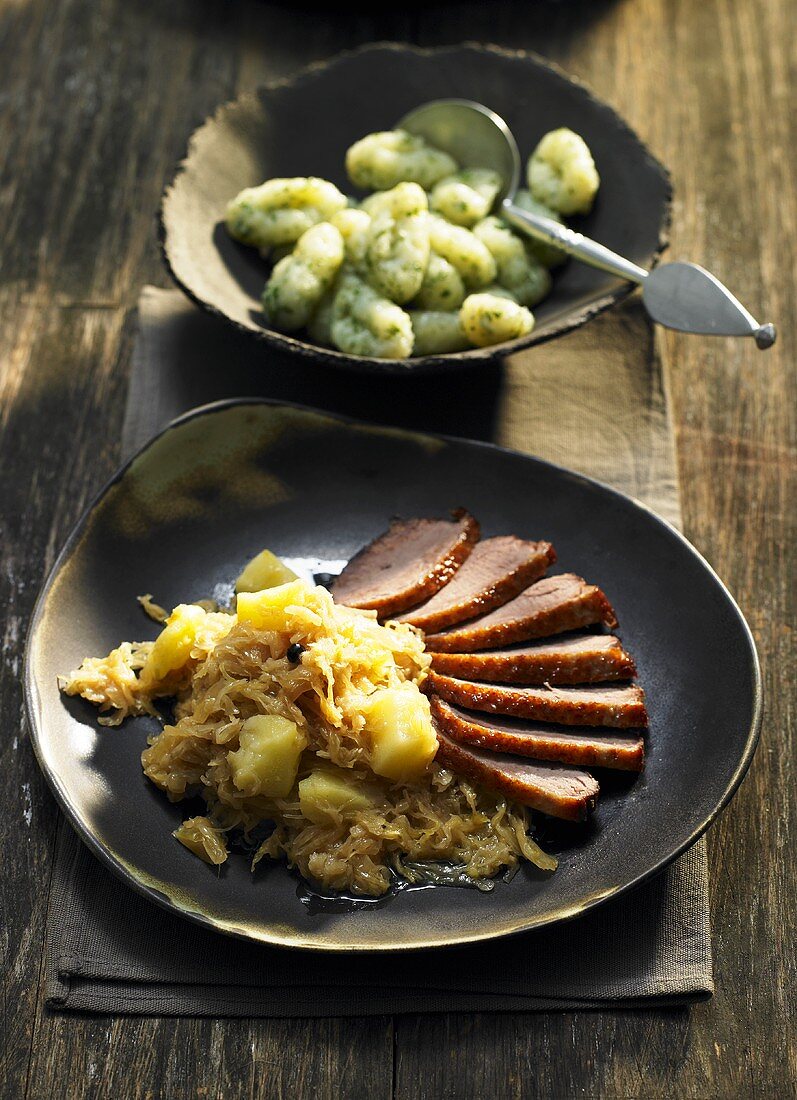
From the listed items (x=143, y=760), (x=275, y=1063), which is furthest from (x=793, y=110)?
(x=275, y=1063)

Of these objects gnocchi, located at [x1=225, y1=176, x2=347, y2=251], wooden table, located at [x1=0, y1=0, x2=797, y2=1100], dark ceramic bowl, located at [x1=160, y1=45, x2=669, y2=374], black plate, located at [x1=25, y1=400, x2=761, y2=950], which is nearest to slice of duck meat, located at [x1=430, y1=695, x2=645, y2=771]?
black plate, located at [x1=25, y1=400, x2=761, y2=950]

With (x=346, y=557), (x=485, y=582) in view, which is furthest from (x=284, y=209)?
(x=485, y=582)

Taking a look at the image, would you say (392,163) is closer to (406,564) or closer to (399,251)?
(399,251)

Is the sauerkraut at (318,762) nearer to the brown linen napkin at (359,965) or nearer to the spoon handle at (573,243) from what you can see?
the brown linen napkin at (359,965)

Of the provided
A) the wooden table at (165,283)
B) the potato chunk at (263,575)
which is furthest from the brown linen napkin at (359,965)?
the potato chunk at (263,575)

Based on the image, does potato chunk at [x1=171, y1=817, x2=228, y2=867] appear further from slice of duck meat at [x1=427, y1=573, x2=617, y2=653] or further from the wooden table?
slice of duck meat at [x1=427, y1=573, x2=617, y2=653]

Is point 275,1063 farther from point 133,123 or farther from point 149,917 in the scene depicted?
point 133,123
